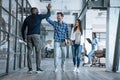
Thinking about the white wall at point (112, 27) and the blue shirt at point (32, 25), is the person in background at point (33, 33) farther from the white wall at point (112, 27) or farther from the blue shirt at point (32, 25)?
the white wall at point (112, 27)

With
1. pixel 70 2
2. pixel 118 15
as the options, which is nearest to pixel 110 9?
pixel 118 15

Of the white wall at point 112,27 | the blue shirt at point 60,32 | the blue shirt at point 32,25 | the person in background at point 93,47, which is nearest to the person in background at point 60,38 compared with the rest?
the blue shirt at point 60,32

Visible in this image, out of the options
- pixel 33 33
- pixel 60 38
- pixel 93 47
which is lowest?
pixel 93 47

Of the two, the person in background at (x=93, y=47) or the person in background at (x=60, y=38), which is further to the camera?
the person in background at (x=93, y=47)

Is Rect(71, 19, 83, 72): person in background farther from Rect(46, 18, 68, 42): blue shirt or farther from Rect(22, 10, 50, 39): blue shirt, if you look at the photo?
Rect(22, 10, 50, 39): blue shirt

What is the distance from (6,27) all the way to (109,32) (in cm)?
422

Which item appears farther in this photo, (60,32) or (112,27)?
(112,27)

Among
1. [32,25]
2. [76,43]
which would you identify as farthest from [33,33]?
[76,43]

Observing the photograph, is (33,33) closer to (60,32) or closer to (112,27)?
(60,32)

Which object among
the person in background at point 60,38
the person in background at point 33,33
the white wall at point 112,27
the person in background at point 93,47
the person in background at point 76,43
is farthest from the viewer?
the person in background at point 93,47

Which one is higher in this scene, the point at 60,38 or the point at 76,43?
the point at 60,38

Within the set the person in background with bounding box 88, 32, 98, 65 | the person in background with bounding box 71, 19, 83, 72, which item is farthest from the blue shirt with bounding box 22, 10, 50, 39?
the person in background with bounding box 88, 32, 98, 65

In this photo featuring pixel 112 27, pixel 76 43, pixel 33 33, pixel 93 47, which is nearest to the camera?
pixel 33 33

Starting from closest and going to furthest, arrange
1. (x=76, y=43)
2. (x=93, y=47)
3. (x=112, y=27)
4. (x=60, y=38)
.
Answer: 1. (x=60, y=38)
2. (x=76, y=43)
3. (x=112, y=27)
4. (x=93, y=47)
